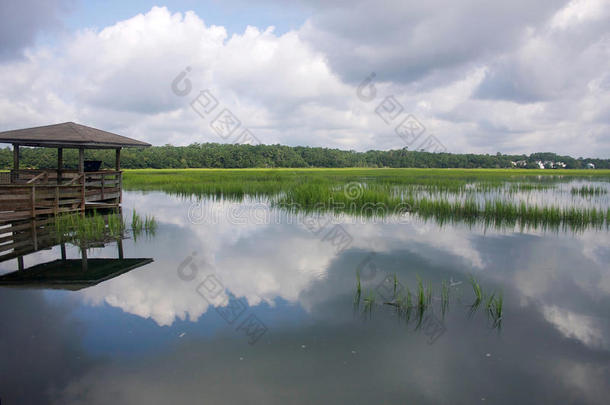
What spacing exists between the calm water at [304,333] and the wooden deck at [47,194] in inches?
161

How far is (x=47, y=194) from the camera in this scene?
11.8 metres

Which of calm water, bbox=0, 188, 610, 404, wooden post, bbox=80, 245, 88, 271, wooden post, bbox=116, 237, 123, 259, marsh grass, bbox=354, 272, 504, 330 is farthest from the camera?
wooden post, bbox=116, 237, 123, 259

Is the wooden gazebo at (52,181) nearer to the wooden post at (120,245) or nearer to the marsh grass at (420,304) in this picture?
the wooden post at (120,245)

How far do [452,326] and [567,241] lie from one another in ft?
24.5

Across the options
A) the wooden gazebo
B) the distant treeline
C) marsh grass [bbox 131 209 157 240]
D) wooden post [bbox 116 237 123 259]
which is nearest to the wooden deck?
the wooden gazebo

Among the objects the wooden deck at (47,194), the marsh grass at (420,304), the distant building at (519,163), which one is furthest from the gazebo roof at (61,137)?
the distant building at (519,163)

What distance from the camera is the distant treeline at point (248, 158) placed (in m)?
53.6

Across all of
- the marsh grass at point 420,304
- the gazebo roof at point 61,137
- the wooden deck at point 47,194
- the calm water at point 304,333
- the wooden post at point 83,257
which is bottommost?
the calm water at point 304,333

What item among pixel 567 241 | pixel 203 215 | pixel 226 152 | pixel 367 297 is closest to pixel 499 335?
pixel 367 297

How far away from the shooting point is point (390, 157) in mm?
89875

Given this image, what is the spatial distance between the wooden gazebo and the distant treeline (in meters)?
38.2

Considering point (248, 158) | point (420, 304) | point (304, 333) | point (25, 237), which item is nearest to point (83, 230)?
point (25, 237)

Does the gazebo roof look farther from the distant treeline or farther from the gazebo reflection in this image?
the distant treeline

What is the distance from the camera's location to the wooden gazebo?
11.1m
